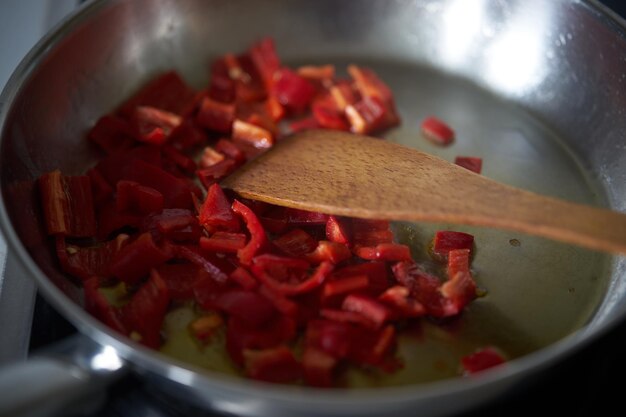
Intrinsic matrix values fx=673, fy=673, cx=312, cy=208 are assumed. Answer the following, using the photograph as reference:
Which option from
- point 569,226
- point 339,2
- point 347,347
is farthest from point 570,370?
point 339,2

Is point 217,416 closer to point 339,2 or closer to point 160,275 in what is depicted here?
point 160,275

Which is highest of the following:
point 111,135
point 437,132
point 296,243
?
point 437,132

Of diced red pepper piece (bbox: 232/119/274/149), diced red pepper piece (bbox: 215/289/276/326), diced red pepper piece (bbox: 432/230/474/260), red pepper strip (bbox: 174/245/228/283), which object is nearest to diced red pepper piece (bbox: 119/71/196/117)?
diced red pepper piece (bbox: 232/119/274/149)

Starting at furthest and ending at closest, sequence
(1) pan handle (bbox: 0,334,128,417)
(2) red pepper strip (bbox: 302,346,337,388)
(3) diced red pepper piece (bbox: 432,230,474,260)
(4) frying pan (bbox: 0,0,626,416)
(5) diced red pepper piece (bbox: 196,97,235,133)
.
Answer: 1. (5) diced red pepper piece (bbox: 196,97,235,133)
2. (3) diced red pepper piece (bbox: 432,230,474,260)
3. (2) red pepper strip (bbox: 302,346,337,388)
4. (4) frying pan (bbox: 0,0,626,416)
5. (1) pan handle (bbox: 0,334,128,417)

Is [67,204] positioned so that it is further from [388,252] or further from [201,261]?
[388,252]

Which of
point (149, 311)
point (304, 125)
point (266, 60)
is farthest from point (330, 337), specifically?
point (266, 60)

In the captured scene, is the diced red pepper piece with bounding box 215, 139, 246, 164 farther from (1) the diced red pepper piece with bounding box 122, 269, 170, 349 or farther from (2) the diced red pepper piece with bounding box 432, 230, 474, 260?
(2) the diced red pepper piece with bounding box 432, 230, 474, 260
